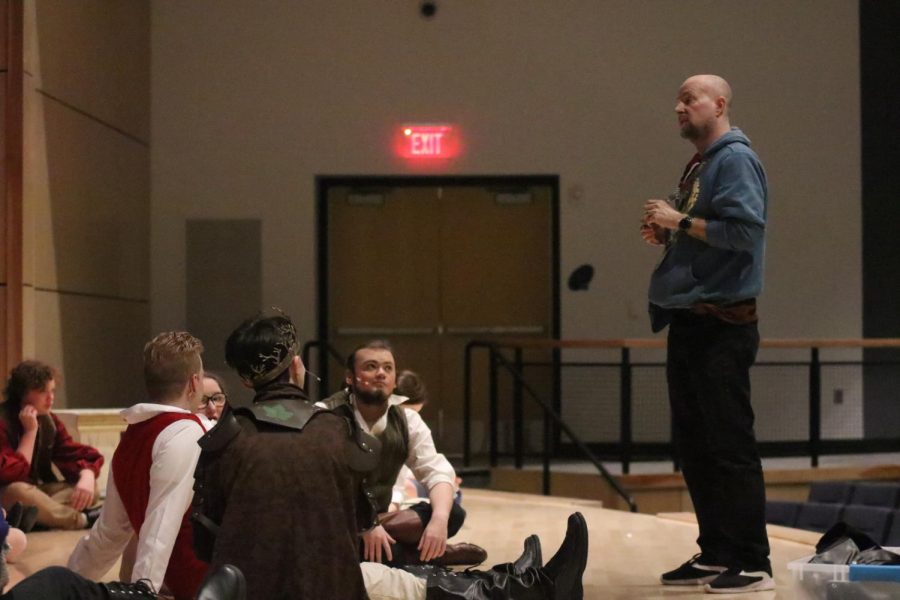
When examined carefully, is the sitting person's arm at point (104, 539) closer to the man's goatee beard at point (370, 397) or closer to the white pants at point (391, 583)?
the white pants at point (391, 583)

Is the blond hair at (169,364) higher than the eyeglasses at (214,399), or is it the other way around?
the blond hair at (169,364)

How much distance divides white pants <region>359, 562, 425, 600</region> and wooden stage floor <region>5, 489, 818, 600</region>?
0.69m

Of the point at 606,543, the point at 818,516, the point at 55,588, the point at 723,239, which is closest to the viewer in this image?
the point at 55,588

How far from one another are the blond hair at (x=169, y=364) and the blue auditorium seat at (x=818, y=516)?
3862 millimetres

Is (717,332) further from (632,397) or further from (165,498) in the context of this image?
(632,397)

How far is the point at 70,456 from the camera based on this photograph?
5.81m

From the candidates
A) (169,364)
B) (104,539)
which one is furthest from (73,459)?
(169,364)

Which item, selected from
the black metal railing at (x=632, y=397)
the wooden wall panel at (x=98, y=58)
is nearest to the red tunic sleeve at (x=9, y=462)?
the wooden wall panel at (x=98, y=58)

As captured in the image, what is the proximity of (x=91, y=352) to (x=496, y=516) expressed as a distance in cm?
343

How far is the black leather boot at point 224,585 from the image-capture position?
7.36 feet

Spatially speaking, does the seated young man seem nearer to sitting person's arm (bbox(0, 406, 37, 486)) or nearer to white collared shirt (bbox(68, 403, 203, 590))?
white collared shirt (bbox(68, 403, 203, 590))

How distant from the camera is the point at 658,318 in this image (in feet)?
12.5

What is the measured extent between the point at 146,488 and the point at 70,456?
2.85 metres

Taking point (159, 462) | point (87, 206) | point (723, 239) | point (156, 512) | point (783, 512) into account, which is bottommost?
point (783, 512)
